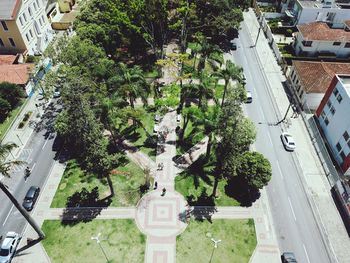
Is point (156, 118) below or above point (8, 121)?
above

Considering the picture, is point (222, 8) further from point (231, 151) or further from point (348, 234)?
point (348, 234)

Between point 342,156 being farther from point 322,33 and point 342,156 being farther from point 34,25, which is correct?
point 34,25

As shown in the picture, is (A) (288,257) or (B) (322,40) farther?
(B) (322,40)

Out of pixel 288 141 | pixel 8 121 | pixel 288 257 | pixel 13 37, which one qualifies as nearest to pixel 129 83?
pixel 8 121

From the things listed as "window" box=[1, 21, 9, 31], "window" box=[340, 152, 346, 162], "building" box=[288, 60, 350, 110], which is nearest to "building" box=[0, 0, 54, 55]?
"window" box=[1, 21, 9, 31]

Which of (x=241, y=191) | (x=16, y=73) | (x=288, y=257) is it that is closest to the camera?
(x=288, y=257)

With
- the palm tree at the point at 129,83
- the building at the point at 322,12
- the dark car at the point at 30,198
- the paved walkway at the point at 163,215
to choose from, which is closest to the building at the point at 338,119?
the paved walkway at the point at 163,215

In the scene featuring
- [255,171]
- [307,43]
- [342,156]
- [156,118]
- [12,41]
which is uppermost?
[255,171]
